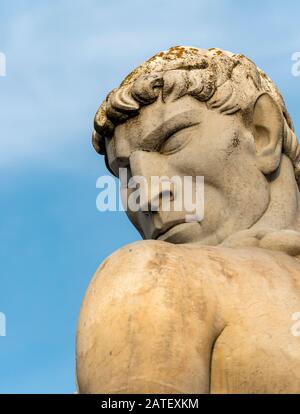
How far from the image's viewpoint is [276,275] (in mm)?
11711

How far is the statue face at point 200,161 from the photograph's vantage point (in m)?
12.5

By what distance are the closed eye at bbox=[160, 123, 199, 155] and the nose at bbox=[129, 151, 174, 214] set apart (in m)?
0.09

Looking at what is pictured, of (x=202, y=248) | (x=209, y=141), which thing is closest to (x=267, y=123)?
(x=209, y=141)

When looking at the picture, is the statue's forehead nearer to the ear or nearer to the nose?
the nose

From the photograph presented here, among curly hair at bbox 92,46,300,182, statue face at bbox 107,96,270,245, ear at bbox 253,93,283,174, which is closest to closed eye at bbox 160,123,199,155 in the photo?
A: statue face at bbox 107,96,270,245

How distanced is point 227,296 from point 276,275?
52 cm

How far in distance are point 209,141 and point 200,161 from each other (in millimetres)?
172

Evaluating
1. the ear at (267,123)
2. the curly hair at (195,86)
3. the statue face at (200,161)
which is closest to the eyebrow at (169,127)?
the statue face at (200,161)

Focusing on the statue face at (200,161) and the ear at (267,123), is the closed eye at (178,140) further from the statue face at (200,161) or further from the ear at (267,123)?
the ear at (267,123)

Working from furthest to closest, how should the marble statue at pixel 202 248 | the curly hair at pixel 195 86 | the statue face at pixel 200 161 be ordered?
the curly hair at pixel 195 86 → the statue face at pixel 200 161 → the marble statue at pixel 202 248

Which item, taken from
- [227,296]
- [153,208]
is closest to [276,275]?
[227,296]

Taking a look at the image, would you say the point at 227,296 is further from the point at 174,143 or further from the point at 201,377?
the point at 174,143

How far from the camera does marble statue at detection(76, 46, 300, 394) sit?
35.9ft

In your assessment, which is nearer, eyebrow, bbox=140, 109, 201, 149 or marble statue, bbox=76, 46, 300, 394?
marble statue, bbox=76, 46, 300, 394
